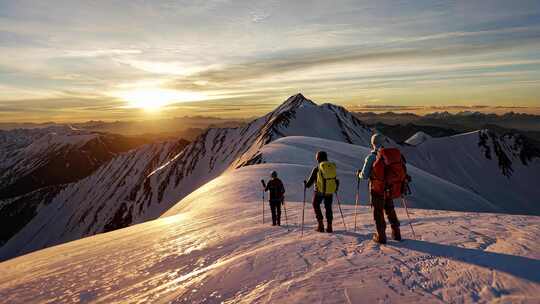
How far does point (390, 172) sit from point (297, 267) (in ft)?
10.9

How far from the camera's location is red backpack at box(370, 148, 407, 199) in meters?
8.77

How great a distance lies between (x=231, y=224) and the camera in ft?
47.8

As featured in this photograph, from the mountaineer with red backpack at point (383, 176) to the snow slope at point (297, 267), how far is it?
91 centimetres

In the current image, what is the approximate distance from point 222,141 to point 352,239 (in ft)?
620

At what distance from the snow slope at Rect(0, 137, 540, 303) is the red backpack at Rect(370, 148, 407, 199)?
1.46 m

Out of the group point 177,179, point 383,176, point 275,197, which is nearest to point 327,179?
point 383,176

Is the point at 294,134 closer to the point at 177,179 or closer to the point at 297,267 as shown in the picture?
the point at 177,179

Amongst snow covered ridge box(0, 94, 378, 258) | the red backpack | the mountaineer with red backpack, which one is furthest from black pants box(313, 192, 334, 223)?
snow covered ridge box(0, 94, 378, 258)

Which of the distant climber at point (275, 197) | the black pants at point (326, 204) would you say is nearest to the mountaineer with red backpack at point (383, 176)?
the black pants at point (326, 204)

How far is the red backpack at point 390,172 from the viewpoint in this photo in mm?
8773

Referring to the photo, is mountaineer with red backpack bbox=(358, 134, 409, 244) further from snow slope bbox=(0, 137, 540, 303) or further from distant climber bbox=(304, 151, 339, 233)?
distant climber bbox=(304, 151, 339, 233)

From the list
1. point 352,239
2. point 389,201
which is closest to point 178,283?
point 352,239

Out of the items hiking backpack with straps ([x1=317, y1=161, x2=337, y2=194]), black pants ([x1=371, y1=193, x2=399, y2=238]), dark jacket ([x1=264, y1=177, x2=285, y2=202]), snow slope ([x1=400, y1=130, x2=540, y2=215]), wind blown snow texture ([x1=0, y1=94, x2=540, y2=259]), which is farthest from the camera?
snow slope ([x1=400, y1=130, x2=540, y2=215])

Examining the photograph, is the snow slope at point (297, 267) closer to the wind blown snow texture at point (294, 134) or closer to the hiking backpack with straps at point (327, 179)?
the hiking backpack with straps at point (327, 179)
